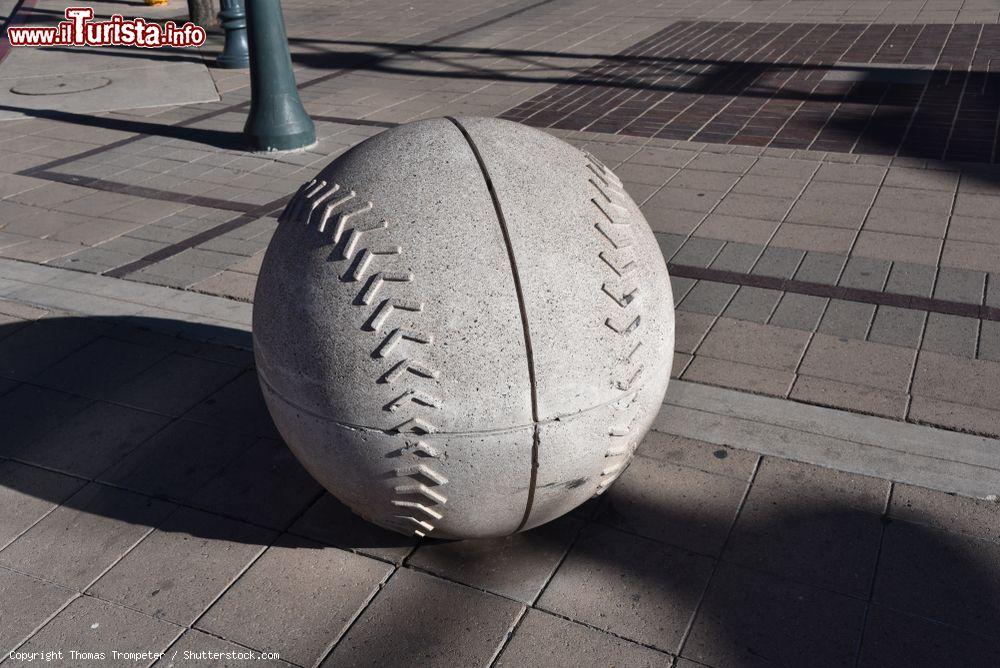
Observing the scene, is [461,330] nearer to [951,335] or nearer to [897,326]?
[897,326]

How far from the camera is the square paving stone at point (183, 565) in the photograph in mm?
3314

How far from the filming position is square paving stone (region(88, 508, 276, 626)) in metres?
3.31

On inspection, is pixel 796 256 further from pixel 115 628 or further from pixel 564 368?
pixel 115 628

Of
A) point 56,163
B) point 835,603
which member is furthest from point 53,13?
point 835,603

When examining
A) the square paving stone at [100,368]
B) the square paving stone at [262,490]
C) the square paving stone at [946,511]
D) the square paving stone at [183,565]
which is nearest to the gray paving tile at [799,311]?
the square paving stone at [946,511]

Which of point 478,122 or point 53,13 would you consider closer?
point 478,122

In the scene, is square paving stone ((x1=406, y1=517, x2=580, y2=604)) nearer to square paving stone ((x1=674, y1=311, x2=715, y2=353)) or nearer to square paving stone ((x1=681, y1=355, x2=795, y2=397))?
square paving stone ((x1=681, y1=355, x2=795, y2=397))

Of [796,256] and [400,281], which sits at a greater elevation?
[400,281]

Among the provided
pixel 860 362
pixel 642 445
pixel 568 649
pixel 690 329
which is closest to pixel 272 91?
pixel 690 329

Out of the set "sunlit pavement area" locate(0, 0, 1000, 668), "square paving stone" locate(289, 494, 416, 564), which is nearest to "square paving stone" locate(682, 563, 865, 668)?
"sunlit pavement area" locate(0, 0, 1000, 668)

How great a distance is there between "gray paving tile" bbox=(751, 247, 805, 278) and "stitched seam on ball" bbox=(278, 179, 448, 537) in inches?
134

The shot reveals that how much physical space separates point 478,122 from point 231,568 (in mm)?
1914

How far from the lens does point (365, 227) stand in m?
3.03

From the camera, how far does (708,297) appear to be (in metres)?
5.54
